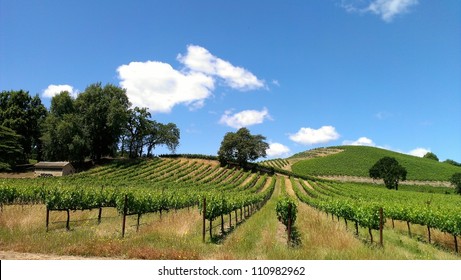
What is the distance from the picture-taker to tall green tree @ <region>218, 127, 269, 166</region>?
79.2 m

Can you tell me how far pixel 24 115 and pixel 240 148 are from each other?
153 feet

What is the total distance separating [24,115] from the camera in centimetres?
6888

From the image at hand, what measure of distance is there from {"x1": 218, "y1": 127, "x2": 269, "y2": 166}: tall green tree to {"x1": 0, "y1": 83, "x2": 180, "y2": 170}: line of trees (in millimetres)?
16959

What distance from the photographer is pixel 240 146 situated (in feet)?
260

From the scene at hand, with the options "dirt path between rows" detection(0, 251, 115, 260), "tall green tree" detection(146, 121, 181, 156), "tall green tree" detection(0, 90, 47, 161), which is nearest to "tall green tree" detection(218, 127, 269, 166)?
"tall green tree" detection(146, 121, 181, 156)

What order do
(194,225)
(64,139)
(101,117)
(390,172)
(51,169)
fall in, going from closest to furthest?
(194,225), (51,169), (64,139), (101,117), (390,172)

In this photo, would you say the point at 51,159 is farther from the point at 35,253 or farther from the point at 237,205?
the point at 35,253

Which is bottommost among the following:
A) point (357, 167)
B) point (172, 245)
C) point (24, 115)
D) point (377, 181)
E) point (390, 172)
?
point (172, 245)

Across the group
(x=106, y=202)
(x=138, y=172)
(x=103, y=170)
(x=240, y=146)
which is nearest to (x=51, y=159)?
(x=103, y=170)

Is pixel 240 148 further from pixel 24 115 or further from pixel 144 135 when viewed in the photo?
pixel 24 115

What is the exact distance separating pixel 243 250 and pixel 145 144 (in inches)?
2913

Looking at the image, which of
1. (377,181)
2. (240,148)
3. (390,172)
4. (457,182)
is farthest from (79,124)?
(457,182)

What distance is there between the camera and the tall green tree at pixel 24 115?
66.7 m

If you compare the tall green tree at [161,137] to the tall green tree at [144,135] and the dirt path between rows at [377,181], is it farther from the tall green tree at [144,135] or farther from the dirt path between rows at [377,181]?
the dirt path between rows at [377,181]
